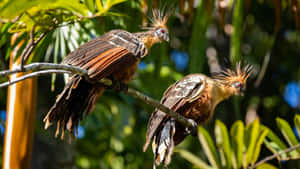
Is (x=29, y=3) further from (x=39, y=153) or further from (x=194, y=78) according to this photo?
(x=39, y=153)

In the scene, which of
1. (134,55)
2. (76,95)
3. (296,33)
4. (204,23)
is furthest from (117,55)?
(296,33)

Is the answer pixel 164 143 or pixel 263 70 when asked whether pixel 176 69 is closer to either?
pixel 263 70

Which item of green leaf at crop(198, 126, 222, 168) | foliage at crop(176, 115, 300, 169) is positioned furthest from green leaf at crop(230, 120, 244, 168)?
green leaf at crop(198, 126, 222, 168)

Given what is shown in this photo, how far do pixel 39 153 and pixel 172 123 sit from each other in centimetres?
208

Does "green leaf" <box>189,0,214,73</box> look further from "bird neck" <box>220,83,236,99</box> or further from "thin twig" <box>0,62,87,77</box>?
"thin twig" <box>0,62,87,77</box>

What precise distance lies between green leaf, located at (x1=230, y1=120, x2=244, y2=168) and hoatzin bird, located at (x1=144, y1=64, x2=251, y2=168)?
11.0 inches

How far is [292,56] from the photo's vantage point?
6.54 m

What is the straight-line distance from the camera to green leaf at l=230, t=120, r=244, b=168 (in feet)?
10.0

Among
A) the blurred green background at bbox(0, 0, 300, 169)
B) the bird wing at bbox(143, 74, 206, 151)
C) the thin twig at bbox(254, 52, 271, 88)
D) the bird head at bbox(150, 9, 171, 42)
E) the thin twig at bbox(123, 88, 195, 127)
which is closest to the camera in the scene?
the thin twig at bbox(123, 88, 195, 127)

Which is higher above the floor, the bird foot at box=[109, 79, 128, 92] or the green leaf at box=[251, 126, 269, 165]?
the bird foot at box=[109, 79, 128, 92]

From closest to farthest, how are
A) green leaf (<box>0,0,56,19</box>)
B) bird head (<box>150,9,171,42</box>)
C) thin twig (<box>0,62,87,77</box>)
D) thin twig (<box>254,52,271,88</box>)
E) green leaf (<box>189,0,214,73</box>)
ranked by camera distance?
1. green leaf (<box>0,0,56,19</box>)
2. thin twig (<box>0,62,87,77</box>)
3. bird head (<box>150,9,171,42</box>)
4. green leaf (<box>189,0,214,73</box>)
5. thin twig (<box>254,52,271,88</box>)

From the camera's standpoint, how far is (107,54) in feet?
7.52

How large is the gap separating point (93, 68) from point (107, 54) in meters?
0.17

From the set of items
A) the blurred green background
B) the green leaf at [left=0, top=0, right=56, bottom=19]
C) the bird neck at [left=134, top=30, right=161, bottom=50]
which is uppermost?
the green leaf at [left=0, top=0, right=56, bottom=19]
